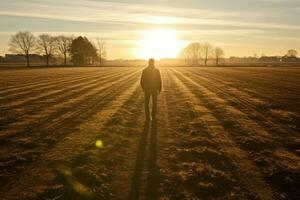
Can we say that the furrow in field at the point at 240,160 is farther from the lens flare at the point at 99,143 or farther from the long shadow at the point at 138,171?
the lens flare at the point at 99,143

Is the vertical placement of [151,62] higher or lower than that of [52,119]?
higher

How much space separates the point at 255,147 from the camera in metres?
8.26

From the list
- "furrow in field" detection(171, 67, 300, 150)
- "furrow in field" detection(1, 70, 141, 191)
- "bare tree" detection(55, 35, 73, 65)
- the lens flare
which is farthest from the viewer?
"bare tree" detection(55, 35, 73, 65)

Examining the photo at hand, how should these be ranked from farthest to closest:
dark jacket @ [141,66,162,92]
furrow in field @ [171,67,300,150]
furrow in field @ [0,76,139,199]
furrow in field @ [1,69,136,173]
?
dark jacket @ [141,66,162,92]
furrow in field @ [171,67,300,150]
furrow in field @ [1,69,136,173]
furrow in field @ [0,76,139,199]

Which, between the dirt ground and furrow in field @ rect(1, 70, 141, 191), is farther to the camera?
furrow in field @ rect(1, 70, 141, 191)

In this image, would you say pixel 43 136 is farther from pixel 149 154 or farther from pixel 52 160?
pixel 149 154

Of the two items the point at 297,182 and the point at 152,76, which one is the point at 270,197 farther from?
the point at 152,76

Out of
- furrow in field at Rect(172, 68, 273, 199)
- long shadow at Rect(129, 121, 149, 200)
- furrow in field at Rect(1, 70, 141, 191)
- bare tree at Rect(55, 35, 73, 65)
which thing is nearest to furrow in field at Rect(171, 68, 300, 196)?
furrow in field at Rect(172, 68, 273, 199)

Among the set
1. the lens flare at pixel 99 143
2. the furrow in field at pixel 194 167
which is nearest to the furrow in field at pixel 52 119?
the lens flare at pixel 99 143

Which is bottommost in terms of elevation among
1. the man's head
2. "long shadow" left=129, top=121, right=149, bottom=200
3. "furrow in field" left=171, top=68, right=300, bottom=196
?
"long shadow" left=129, top=121, right=149, bottom=200

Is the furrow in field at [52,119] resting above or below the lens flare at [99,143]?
above

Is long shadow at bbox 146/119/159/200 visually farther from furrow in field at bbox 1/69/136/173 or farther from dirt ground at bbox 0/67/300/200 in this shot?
furrow in field at bbox 1/69/136/173

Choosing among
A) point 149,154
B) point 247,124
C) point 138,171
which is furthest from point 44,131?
point 247,124

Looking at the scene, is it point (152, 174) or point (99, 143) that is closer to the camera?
point (152, 174)
